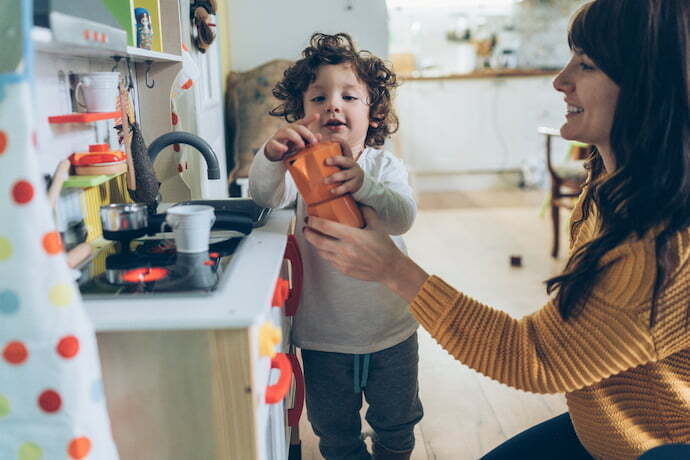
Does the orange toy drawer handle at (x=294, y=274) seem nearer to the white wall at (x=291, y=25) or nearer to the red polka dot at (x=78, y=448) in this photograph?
the red polka dot at (x=78, y=448)

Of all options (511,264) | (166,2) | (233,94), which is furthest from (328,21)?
(166,2)

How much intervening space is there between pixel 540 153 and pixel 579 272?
435cm

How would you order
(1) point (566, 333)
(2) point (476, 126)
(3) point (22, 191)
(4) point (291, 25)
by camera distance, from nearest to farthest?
(3) point (22, 191) → (1) point (566, 333) → (4) point (291, 25) → (2) point (476, 126)

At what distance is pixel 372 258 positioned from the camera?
3.11 ft

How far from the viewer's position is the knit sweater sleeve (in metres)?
0.80

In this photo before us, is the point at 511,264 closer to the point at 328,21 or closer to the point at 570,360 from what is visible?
the point at 328,21

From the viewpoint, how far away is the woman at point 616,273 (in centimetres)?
79

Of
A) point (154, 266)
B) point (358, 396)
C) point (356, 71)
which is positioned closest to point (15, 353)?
point (154, 266)

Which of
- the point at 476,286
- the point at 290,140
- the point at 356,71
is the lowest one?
the point at 476,286

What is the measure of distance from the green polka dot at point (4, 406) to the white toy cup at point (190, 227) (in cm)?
34

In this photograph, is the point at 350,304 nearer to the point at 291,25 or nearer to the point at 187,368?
the point at 187,368

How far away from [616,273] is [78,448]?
67cm

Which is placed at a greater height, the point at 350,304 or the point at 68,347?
the point at 68,347

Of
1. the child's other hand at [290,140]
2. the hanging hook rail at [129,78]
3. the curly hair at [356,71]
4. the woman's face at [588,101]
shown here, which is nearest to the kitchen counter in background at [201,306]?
the child's other hand at [290,140]
